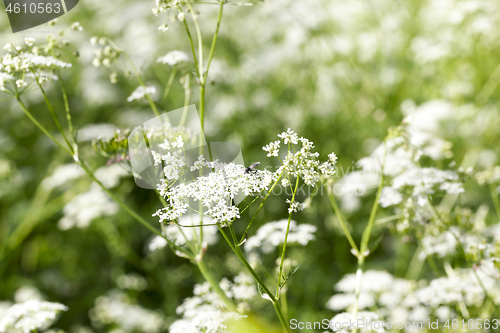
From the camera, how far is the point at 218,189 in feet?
5.98

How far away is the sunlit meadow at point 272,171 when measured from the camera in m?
3.04

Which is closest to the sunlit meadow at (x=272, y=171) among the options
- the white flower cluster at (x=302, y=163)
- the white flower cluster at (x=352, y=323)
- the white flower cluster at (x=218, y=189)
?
the white flower cluster at (x=352, y=323)

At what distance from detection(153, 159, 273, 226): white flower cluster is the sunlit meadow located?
2.63 ft

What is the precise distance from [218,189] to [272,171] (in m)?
4.11

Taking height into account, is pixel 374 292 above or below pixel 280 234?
below

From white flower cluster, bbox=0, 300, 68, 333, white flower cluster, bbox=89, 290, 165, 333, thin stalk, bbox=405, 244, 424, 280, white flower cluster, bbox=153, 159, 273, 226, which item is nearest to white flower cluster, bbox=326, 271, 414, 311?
thin stalk, bbox=405, 244, 424, 280

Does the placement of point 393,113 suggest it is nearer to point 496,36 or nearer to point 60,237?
point 496,36

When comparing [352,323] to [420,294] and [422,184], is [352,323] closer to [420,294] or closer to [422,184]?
[420,294]

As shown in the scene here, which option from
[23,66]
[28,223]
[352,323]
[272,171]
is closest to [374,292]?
[352,323]

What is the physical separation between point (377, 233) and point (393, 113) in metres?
1.91

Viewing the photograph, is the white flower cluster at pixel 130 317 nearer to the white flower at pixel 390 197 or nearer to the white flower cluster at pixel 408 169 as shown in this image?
the white flower cluster at pixel 408 169

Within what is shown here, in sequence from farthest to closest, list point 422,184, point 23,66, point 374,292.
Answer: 1. point 374,292
2. point 422,184
3. point 23,66

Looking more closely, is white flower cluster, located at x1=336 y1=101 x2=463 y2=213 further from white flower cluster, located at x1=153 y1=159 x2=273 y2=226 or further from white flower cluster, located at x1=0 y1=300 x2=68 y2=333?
white flower cluster, located at x1=0 y1=300 x2=68 y2=333

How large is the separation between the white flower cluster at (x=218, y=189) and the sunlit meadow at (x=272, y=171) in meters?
0.80
